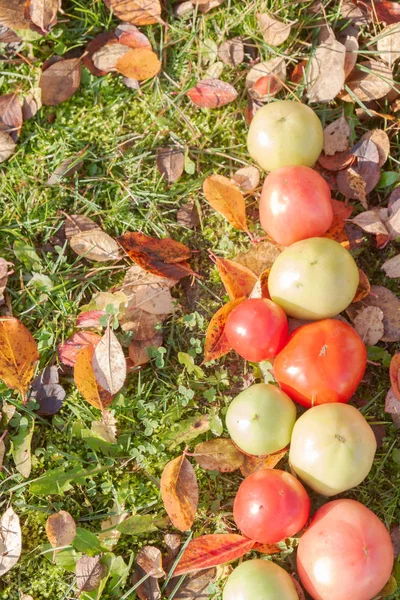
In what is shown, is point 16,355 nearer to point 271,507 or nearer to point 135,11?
point 271,507

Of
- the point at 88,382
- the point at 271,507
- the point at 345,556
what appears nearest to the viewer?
the point at 345,556

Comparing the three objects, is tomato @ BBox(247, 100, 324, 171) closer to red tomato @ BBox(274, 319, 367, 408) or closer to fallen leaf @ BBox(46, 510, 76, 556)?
red tomato @ BBox(274, 319, 367, 408)

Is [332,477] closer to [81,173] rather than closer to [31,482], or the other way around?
[31,482]

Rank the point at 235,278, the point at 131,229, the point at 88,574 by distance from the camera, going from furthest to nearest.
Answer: the point at 131,229 → the point at 235,278 → the point at 88,574

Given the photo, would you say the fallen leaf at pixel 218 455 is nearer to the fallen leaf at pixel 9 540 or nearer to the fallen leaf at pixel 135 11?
the fallen leaf at pixel 9 540

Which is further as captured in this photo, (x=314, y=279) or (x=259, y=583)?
(x=314, y=279)

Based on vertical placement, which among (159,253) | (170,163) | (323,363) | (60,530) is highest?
(170,163)

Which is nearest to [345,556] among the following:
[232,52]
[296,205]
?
[296,205]
